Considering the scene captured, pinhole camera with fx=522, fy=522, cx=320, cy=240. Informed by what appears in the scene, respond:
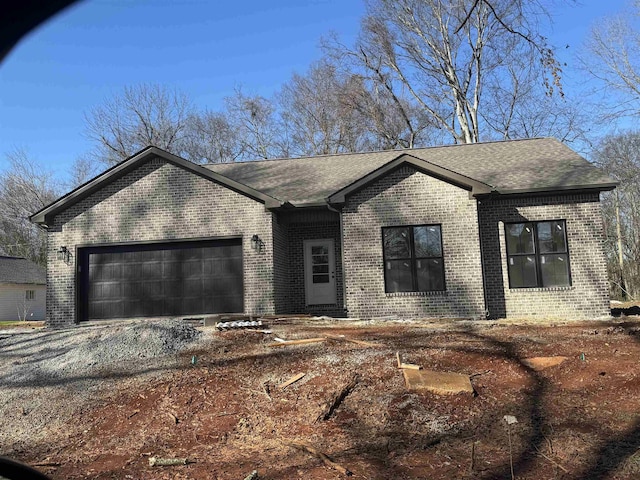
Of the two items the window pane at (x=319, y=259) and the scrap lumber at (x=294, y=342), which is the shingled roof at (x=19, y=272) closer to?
the window pane at (x=319, y=259)

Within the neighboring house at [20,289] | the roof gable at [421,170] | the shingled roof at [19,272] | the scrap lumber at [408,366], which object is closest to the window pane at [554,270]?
the roof gable at [421,170]

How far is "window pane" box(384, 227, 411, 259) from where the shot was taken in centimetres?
1320

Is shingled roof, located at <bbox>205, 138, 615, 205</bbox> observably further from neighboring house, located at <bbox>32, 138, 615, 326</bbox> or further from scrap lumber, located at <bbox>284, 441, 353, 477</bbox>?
scrap lumber, located at <bbox>284, 441, 353, 477</bbox>

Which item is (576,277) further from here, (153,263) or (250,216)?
(153,263)

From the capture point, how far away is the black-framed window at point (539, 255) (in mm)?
13195

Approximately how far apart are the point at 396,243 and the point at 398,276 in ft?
2.75

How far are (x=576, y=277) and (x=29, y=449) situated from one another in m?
12.2

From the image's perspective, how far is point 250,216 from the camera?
14.0 meters

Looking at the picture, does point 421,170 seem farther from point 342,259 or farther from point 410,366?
point 410,366

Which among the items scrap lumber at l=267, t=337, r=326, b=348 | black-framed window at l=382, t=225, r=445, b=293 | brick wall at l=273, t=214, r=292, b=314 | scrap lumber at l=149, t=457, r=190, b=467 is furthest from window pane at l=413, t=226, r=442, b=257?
scrap lumber at l=149, t=457, r=190, b=467

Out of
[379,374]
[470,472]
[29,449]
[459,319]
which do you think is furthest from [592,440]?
[459,319]

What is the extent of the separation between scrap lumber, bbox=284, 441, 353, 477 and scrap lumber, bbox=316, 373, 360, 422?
1.75ft

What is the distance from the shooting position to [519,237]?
13.5 metres

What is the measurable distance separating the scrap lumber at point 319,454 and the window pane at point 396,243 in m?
8.69
